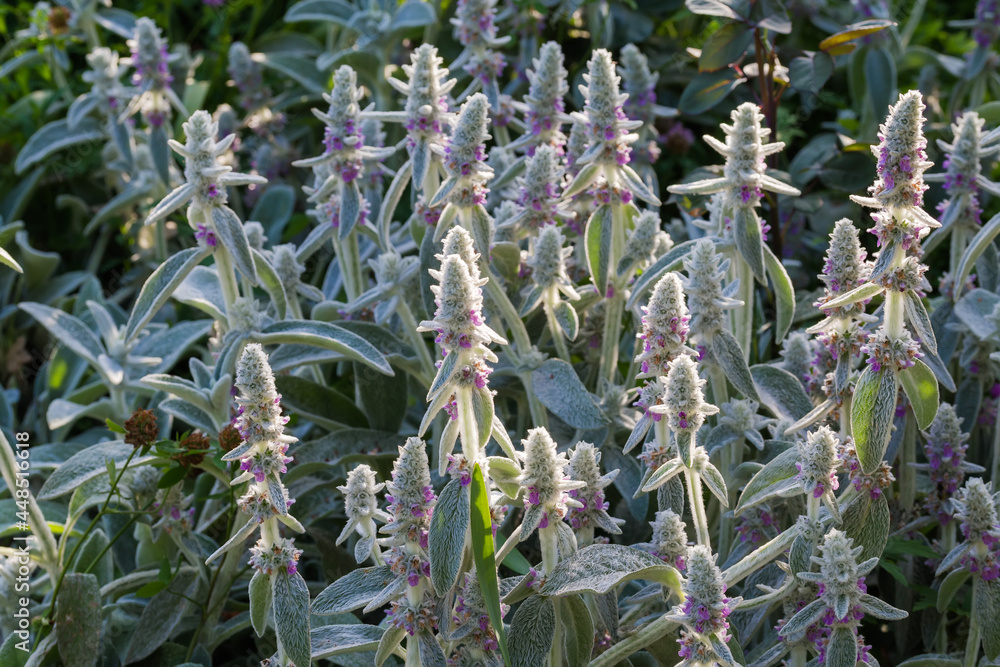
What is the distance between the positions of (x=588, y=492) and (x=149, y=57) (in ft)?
5.24

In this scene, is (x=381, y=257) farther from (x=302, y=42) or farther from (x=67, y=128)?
(x=302, y=42)

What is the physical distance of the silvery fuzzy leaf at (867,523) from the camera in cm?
129

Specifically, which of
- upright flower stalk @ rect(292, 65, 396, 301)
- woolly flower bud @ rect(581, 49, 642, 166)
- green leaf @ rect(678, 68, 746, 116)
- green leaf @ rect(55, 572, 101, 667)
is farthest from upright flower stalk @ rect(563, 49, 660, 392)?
green leaf @ rect(55, 572, 101, 667)

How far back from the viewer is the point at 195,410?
5.46ft

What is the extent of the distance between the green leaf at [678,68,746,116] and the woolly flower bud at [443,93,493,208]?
843 mm

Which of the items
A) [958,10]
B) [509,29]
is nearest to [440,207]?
[509,29]

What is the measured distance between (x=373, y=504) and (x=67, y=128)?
1892 mm

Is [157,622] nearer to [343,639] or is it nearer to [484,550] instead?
[343,639]

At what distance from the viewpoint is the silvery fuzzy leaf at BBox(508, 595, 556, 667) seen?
45.8 inches

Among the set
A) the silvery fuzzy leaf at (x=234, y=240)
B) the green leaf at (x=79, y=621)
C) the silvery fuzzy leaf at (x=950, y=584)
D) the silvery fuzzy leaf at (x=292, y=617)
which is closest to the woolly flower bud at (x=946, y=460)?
the silvery fuzzy leaf at (x=950, y=584)

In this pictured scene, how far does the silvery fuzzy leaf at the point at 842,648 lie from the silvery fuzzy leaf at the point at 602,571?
202mm

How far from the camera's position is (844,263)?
4.35 feet

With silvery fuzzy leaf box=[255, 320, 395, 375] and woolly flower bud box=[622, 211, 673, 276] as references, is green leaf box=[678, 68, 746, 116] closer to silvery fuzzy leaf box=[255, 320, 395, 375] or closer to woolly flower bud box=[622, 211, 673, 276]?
woolly flower bud box=[622, 211, 673, 276]

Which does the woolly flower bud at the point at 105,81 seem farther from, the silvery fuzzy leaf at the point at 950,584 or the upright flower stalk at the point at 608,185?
the silvery fuzzy leaf at the point at 950,584
